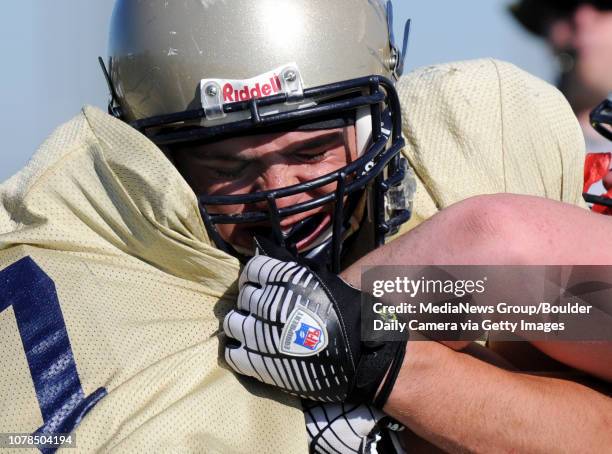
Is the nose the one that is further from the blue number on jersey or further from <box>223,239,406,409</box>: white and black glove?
the blue number on jersey

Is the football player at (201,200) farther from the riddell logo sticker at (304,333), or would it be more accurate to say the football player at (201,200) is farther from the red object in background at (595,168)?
the red object in background at (595,168)

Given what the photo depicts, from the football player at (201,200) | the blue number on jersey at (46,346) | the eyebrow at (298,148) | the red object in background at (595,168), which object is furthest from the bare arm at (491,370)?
the red object in background at (595,168)

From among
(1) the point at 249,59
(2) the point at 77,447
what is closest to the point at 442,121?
(1) the point at 249,59

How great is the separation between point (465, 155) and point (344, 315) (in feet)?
2.50

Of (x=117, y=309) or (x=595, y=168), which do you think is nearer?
(x=117, y=309)

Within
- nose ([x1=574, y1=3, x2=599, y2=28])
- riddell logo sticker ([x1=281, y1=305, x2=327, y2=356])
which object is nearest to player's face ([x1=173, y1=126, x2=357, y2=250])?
riddell logo sticker ([x1=281, y1=305, x2=327, y2=356])

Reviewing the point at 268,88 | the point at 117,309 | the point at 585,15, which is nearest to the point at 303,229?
the point at 268,88

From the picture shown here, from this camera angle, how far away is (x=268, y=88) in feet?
5.77

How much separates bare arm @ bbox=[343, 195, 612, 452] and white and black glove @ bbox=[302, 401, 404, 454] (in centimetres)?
4

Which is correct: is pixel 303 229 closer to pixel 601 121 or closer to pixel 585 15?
pixel 601 121

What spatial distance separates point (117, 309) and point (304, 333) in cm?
33

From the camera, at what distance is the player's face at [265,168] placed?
1787 mm

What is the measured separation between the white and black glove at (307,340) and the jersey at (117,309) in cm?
7

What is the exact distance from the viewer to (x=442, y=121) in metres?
2.17
